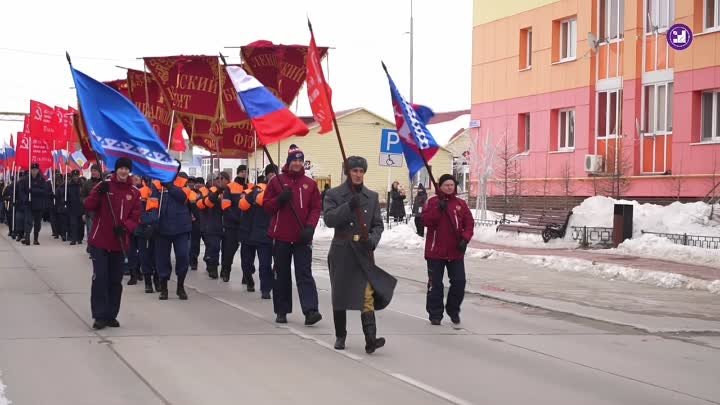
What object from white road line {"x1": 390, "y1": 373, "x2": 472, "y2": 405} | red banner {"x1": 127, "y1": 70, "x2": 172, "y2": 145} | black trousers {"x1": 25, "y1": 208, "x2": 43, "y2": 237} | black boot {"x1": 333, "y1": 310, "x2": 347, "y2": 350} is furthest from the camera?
black trousers {"x1": 25, "y1": 208, "x2": 43, "y2": 237}

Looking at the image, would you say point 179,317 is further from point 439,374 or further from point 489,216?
point 489,216

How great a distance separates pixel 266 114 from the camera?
1221 centimetres

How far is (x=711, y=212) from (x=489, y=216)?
9880mm

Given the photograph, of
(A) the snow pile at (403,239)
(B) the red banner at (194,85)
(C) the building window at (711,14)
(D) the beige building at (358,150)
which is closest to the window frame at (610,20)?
(C) the building window at (711,14)

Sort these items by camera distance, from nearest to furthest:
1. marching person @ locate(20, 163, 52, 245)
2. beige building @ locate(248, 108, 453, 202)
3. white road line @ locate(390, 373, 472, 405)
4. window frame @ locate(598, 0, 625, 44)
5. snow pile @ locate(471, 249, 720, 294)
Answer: white road line @ locate(390, 373, 472, 405) → snow pile @ locate(471, 249, 720, 294) → marching person @ locate(20, 163, 52, 245) → window frame @ locate(598, 0, 625, 44) → beige building @ locate(248, 108, 453, 202)

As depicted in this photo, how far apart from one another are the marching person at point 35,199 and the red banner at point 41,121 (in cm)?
205

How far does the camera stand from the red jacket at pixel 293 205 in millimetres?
11312

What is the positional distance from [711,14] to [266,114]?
1736cm

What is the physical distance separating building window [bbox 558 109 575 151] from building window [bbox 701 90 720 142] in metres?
5.26

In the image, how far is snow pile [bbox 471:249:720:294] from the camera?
54.0 feet

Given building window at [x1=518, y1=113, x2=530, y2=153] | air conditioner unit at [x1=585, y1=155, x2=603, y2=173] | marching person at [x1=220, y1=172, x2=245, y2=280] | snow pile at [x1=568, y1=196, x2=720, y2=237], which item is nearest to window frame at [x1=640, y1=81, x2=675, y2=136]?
air conditioner unit at [x1=585, y1=155, x2=603, y2=173]

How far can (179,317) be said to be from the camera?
38.9 feet

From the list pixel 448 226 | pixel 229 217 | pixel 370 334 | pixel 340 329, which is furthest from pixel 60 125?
pixel 370 334

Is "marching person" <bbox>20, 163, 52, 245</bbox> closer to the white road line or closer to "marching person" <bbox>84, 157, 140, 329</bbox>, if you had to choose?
"marching person" <bbox>84, 157, 140, 329</bbox>
